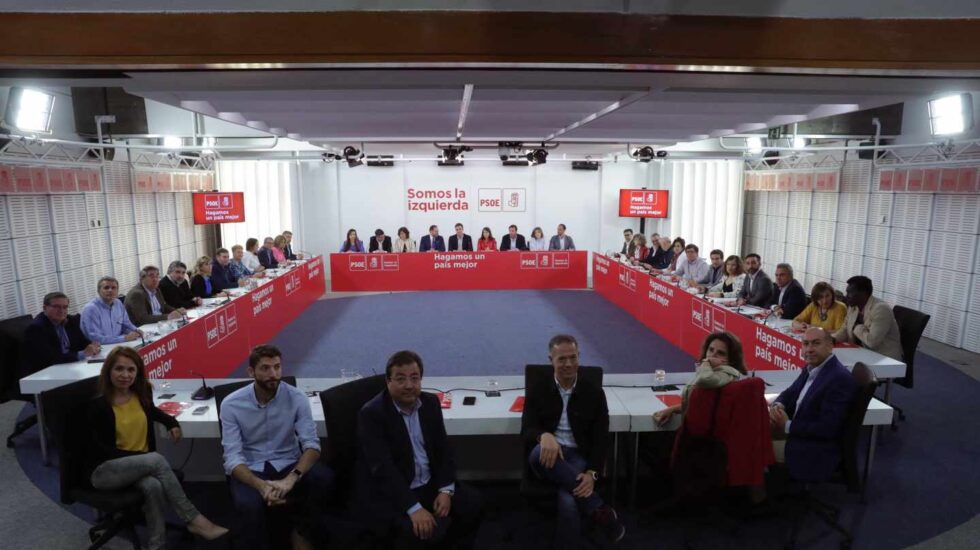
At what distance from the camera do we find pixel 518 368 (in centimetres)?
688

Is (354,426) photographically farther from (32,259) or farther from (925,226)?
(925,226)

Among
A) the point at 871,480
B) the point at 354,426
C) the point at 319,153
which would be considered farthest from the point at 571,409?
the point at 319,153

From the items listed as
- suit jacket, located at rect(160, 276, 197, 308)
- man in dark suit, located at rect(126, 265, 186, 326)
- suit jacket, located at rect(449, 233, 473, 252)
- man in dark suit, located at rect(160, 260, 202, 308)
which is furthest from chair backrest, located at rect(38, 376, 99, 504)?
suit jacket, located at rect(449, 233, 473, 252)

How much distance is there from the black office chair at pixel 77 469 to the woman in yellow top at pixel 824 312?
5382mm

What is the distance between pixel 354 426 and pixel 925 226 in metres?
8.63

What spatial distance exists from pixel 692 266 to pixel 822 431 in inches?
214

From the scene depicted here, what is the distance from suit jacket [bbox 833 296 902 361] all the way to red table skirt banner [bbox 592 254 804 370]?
557mm

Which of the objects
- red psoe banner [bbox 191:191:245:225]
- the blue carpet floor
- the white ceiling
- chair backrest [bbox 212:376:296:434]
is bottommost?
the blue carpet floor

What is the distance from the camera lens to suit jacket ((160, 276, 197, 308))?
6.93 metres

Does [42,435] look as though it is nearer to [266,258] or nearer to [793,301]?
[266,258]

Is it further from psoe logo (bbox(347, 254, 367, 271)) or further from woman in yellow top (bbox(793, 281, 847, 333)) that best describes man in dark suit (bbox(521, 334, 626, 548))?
psoe logo (bbox(347, 254, 367, 271))

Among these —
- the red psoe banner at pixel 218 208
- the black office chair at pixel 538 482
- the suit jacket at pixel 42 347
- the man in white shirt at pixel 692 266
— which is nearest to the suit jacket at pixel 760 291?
the man in white shirt at pixel 692 266

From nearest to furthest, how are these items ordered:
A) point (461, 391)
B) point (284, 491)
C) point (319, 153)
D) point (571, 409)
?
point (284, 491)
point (571, 409)
point (461, 391)
point (319, 153)

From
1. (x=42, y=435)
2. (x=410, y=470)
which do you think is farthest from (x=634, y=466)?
(x=42, y=435)
